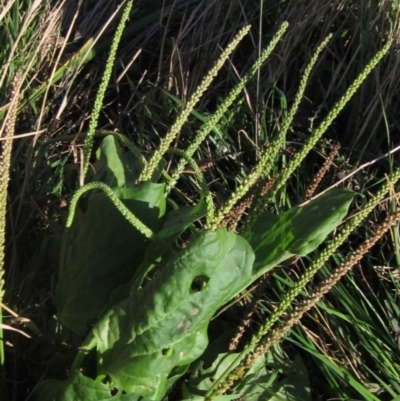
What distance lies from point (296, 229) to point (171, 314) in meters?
0.27

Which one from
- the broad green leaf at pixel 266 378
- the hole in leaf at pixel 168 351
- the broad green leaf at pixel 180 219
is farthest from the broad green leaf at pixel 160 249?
the broad green leaf at pixel 266 378

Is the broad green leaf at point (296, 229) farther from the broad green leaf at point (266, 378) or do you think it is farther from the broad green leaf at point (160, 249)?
the broad green leaf at point (266, 378)

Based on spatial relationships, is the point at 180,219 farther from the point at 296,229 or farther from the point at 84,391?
the point at 84,391

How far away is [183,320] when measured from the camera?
98 cm

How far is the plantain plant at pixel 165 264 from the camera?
3.20ft

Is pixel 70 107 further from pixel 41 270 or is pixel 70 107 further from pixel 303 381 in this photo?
pixel 303 381

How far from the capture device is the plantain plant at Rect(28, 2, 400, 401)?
3.20 feet

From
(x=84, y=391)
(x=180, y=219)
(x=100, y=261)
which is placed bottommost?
(x=84, y=391)

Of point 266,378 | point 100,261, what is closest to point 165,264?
point 100,261

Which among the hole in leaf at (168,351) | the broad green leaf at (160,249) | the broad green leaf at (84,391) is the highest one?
the broad green leaf at (160,249)

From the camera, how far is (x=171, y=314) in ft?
3.20

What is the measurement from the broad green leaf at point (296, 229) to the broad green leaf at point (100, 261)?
18 cm

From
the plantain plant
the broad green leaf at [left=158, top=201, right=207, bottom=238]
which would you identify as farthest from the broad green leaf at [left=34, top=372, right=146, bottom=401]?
the broad green leaf at [left=158, top=201, right=207, bottom=238]

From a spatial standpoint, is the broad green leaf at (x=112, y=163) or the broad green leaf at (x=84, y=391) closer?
the broad green leaf at (x=84, y=391)
